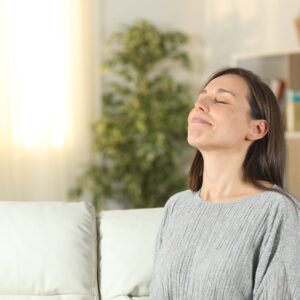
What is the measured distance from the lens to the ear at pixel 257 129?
1.69 meters

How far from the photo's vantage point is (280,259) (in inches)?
59.4

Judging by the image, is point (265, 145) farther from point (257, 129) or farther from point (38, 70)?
point (38, 70)

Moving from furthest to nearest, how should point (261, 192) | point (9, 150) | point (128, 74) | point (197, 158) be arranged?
point (128, 74)
point (9, 150)
point (197, 158)
point (261, 192)

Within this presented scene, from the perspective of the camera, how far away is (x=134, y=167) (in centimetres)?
474

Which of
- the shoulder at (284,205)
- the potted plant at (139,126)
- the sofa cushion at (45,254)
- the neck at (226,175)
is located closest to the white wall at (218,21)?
the potted plant at (139,126)

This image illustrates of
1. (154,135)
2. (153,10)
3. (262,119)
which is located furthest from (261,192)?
(153,10)

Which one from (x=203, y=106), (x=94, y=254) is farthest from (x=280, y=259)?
(x=94, y=254)

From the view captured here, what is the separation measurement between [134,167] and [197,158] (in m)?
2.86

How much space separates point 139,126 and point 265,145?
290 centimetres

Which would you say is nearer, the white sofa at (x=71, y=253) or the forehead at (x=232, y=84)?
the forehead at (x=232, y=84)

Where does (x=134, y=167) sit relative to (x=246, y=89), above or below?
below

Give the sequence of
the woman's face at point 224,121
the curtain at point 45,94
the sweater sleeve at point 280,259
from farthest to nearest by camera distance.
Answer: the curtain at point 45,94 < the woman's face at point 224,121 < the sweater sleeve at point 280,259

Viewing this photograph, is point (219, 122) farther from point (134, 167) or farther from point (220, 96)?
point (134, 167)

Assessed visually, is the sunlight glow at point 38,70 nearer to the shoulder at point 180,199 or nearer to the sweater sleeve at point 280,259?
the shoulder at point 180,199
